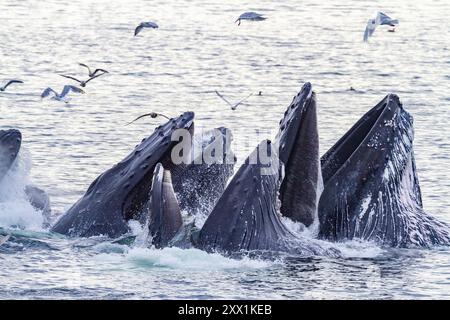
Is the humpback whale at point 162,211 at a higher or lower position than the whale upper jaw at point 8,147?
lower

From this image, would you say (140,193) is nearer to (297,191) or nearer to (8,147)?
(297,191)

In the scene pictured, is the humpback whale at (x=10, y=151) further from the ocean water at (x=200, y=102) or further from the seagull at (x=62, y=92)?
the seagull at (x=62, y=92)

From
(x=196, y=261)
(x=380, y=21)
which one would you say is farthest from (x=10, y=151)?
(x=380, y=21)

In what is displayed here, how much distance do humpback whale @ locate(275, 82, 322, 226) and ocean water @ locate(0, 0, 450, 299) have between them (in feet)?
2.67

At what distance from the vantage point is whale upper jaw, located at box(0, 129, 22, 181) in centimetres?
2392

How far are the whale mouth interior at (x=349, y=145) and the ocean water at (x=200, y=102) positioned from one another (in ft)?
4.00

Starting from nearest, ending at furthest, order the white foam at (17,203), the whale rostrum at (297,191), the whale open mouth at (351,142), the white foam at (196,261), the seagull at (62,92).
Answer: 1. the white foam at (196,261)
2. the whale rostrum at (297,191)
3. the whale open mouth at (351,142)
4. the white foam at (17,203)
5. the seagull at (62,92)

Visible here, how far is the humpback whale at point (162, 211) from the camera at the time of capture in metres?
20.6

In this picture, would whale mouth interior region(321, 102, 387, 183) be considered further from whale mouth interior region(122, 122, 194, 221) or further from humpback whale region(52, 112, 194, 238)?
whale mouth interior region(122, 122, 194, 221)

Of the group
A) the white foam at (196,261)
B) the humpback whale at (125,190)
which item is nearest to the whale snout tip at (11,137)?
the humpback whale at (125,190)

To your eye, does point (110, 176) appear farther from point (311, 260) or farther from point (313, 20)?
point (313, 20)

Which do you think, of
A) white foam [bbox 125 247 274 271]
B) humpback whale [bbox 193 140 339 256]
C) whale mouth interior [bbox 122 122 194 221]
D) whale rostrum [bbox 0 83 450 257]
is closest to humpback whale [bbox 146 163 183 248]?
whale rostrum [bbox 0 83 450 257]

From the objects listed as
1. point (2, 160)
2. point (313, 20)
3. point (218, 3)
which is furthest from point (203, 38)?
point (2, 160)

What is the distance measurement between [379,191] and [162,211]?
3.19m
